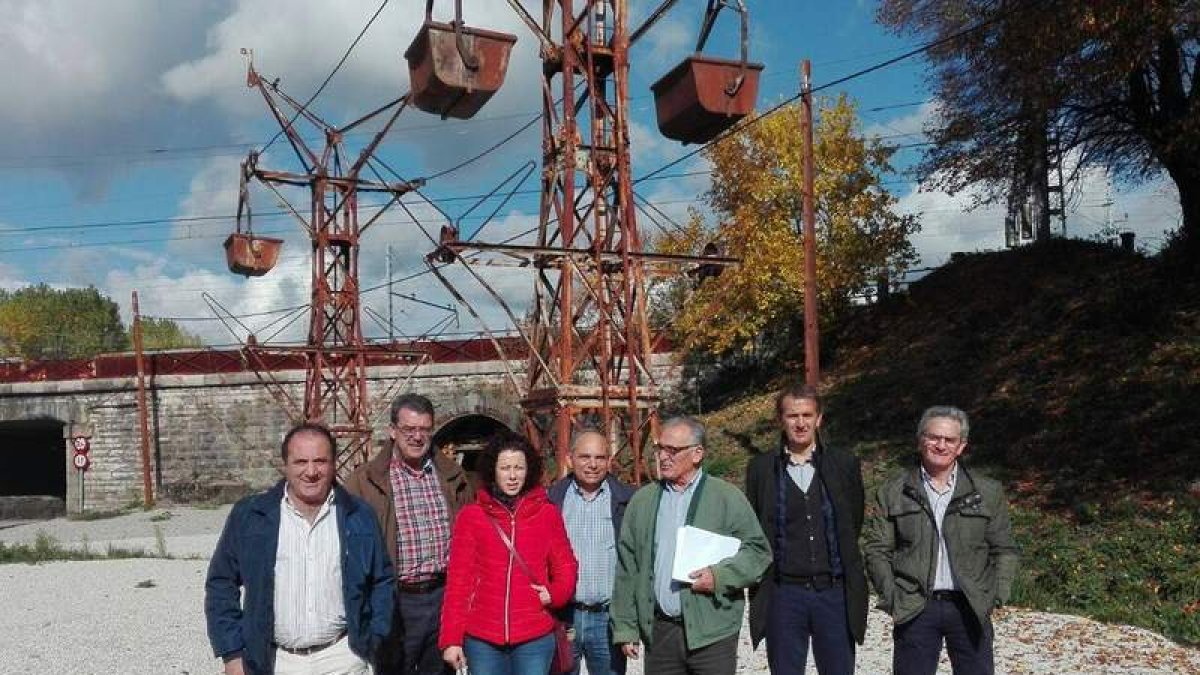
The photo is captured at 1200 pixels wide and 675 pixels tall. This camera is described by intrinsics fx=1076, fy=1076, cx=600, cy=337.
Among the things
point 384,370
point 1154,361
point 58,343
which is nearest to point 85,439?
point 384,370

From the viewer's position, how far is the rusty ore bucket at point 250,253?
800 inches

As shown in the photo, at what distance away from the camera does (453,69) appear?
782 cm

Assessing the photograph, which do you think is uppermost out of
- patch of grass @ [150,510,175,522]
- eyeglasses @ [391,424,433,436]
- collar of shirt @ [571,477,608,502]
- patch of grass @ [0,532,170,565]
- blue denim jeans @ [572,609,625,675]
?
eyeglasses @ [391,424,433,436]

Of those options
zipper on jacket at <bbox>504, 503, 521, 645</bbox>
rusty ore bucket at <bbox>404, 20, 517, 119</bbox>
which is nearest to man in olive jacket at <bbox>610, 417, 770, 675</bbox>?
zipper on jacket at <bbox>504, 503, 521, 645</bbox>

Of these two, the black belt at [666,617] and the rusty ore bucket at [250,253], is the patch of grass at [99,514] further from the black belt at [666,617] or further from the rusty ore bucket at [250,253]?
the black belt at [666,617]

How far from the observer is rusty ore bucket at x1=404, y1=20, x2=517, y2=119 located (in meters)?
7.79

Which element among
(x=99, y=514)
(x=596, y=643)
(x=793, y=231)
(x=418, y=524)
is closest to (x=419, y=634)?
(x=418, y=524)

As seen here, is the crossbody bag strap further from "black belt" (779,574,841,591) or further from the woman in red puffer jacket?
"black belt" (779,574,841,591)

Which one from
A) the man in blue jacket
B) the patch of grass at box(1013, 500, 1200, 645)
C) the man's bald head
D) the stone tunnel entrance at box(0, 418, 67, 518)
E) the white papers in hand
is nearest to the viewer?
the man in blue jacket

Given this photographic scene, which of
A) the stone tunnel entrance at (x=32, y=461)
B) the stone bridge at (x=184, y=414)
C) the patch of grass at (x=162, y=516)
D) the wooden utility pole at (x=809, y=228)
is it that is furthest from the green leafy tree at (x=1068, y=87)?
the stone tunnel entrance at (x=32, y=461)

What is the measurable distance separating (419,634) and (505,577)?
0.59 meters

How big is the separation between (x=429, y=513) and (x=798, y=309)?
21.8 metres

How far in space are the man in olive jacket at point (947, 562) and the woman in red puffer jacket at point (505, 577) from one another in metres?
1.34

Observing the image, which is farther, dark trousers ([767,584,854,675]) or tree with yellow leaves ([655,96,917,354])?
tree with yellow leaves ([655,96,917,354])
